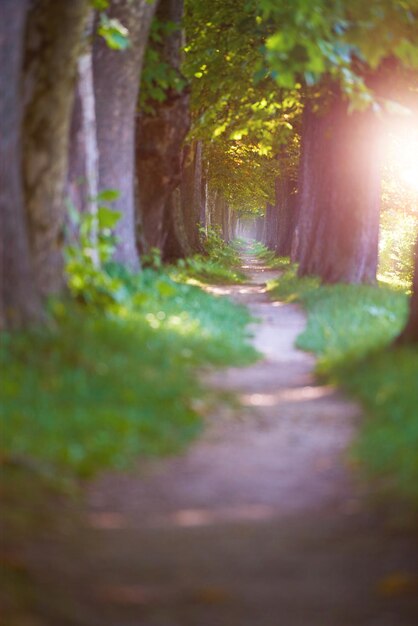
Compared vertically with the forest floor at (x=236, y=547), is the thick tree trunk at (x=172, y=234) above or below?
above

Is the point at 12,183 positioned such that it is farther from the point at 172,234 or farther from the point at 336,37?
the point at 172,234

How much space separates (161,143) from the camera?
19906 mm

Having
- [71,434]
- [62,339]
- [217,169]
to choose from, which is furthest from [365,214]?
[217,169]

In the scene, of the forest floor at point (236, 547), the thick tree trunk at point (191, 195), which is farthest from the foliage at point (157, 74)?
the forest floor at point (236, 547)

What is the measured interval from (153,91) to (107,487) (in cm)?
1324

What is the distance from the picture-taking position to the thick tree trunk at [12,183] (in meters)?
8.09

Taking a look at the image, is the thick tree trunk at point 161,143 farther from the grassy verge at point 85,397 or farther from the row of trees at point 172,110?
the grassy verge at point 85,397

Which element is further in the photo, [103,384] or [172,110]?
[172,110]

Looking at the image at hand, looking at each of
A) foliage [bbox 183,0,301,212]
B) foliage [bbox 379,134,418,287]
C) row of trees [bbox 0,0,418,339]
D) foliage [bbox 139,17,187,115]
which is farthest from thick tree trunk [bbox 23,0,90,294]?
foliage [bbox 379,134,418,287]

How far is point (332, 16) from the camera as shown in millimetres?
10492

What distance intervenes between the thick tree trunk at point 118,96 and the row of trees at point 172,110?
0.02 metres

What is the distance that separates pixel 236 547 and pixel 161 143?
52.8 feet

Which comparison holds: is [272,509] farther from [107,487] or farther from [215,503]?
[107,487]

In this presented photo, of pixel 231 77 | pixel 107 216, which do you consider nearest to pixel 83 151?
pixel 107 216
